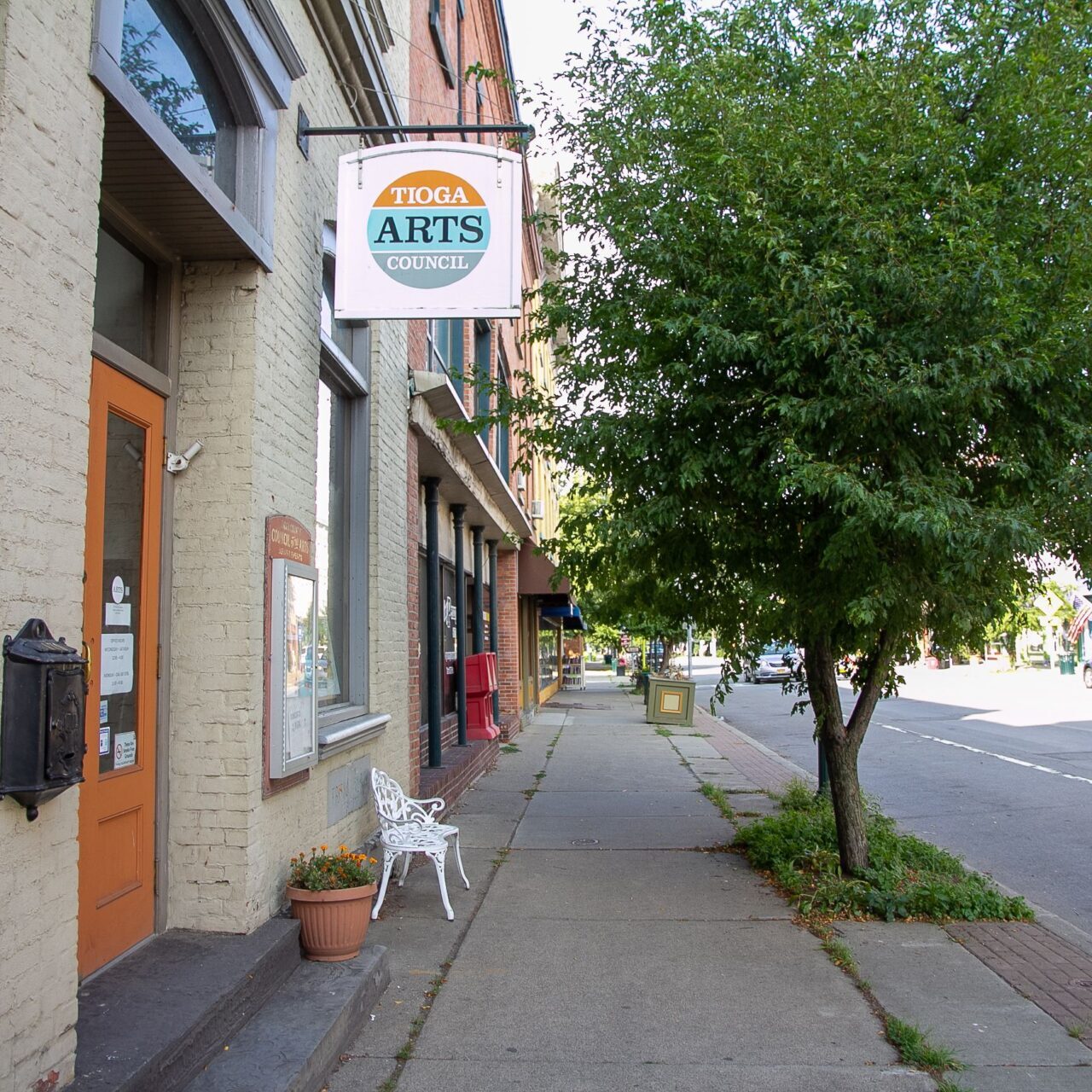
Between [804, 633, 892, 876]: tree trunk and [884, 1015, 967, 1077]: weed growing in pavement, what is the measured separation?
2.58m

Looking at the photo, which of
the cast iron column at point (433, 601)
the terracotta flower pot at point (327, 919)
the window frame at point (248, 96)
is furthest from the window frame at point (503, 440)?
the terracotta flower pot at point (327, 919)

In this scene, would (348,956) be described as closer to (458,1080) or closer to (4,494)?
(458,1080)

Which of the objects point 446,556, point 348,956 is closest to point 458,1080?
point 348,956

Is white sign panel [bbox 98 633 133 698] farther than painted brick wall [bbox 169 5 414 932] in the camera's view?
No

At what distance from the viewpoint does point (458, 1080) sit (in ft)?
13.2

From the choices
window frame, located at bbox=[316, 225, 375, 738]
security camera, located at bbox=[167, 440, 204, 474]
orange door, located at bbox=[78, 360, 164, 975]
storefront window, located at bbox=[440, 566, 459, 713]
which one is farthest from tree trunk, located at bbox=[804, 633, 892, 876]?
storefront window, located at bbox=[440, 566, 459, 713]

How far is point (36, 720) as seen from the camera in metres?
2.84

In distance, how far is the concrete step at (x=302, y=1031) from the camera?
353cm

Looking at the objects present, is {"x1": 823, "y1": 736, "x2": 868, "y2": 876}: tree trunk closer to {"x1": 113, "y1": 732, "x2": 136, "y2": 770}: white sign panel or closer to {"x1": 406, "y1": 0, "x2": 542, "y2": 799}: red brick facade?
{"x1": 406, "y1": 0, "x2": 542, "y2": 799}: red brick facade

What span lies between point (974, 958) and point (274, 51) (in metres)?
6.05

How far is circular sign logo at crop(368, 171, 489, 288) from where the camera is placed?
5.76 meters

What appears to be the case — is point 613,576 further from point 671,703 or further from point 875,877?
point 671,703

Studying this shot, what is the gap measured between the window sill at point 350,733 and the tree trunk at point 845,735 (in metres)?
3.12

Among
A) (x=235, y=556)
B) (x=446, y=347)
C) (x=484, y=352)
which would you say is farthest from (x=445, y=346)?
(x=235, y=556)
